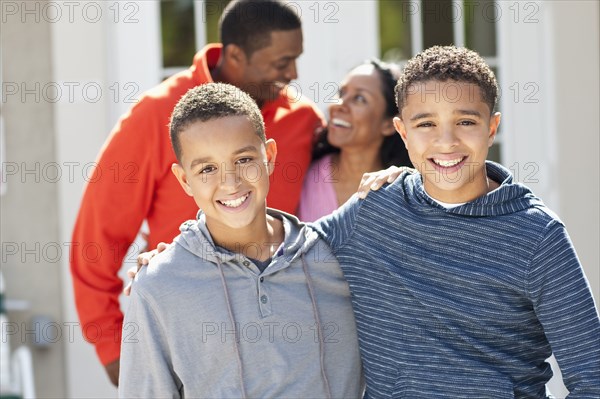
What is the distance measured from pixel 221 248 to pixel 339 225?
0.99ft

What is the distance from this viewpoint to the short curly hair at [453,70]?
7.50 ft

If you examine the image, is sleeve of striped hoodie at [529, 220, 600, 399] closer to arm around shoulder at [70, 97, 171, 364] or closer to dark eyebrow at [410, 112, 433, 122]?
dark eyebrow at [410, 112, 433, 122]

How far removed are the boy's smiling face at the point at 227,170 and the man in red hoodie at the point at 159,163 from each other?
0.54 meters

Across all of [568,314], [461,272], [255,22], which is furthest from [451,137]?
[255,22]

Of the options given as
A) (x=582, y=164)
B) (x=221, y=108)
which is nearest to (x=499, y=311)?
(x=221, y=108)

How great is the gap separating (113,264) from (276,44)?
85cm

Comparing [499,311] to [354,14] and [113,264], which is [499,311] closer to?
[113,264]

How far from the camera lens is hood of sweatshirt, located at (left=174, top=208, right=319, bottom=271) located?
2.35 meters

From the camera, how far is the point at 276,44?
10.2 ft

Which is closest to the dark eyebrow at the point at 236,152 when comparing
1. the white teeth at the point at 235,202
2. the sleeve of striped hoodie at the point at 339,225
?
the white teeth at the point at 235,202

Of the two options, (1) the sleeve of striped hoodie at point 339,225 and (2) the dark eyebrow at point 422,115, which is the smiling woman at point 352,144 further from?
(2) the dark eyebrow at point 422,115

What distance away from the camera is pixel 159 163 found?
9.65 feet

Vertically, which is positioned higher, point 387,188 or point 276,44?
point 276,44

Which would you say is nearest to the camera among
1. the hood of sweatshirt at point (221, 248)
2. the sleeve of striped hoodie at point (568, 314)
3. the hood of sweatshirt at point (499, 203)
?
the sleeve of striped hoodie at point (568, 314)
